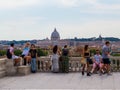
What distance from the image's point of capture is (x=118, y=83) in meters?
16.0

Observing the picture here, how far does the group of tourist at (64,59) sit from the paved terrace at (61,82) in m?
0.59

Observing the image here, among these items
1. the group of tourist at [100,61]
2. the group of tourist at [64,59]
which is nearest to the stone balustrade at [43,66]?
the group of tourist at [64,59]

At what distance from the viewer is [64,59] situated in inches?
805

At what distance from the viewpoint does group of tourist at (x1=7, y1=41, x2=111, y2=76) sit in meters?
19.5

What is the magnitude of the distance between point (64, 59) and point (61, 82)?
3997mm

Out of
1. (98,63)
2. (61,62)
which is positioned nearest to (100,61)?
(98,63)

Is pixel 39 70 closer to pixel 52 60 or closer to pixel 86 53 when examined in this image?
pixel 52 60

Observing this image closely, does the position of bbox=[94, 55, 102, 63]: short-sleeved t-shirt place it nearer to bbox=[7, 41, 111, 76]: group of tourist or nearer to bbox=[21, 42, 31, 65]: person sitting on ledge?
bbox=[7, 41, 111, 76]: group of tourist

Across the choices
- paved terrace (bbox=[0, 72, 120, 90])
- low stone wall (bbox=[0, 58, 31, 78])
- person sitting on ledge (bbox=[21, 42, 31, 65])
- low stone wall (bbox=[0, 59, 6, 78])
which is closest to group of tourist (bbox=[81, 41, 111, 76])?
paved terrace (bbox=[0, 72, 120, 90])

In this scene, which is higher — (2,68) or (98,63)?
(98,63)

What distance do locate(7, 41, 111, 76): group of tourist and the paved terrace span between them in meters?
0.59

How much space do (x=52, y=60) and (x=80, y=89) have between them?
6.47 metres

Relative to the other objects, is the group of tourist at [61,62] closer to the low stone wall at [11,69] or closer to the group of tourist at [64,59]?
the group of tourist at [64,59]

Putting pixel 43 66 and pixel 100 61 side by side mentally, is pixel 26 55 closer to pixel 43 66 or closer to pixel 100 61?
pixel 43 66
